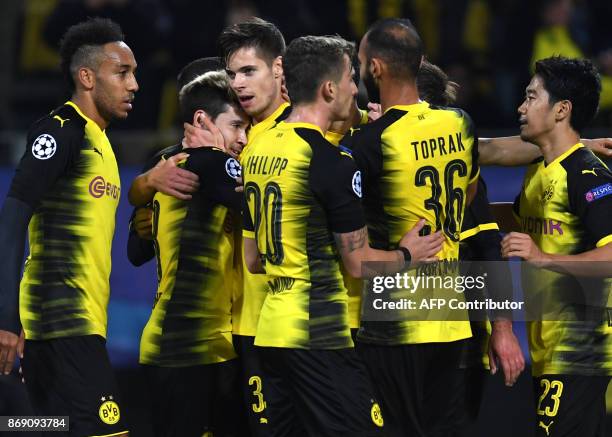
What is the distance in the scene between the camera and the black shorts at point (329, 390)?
5.25 meters

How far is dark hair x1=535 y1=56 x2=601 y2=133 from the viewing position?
20.3 ft

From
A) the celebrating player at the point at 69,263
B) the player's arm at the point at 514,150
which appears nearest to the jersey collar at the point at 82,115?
the celebrating player at the point at 69,263

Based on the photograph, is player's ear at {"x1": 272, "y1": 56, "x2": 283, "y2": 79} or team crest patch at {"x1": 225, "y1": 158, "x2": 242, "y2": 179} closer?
team crest patch at {"x1": 225, "y1": 158, "x2": 242, "y2": 179}

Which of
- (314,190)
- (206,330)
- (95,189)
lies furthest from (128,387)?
(314,190)

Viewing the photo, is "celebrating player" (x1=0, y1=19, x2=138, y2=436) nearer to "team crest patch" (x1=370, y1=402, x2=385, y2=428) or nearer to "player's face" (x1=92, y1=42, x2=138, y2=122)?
"player's face" (x1=92, y1=42, x2=138, y2=122)

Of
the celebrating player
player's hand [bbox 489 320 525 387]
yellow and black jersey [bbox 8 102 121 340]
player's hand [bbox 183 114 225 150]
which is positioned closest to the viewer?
the celebrating player

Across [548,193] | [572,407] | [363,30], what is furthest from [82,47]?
[363,30]

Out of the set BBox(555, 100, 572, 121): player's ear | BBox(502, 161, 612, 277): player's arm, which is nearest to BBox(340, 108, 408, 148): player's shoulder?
BBox(502, 161, 612, 277): player's arm

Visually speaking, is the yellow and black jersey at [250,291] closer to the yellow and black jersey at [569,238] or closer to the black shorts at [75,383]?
the black shorts at [75,383]

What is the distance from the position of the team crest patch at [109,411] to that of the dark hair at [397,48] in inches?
80.4

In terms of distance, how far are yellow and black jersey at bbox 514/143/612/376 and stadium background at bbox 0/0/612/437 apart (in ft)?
16.3

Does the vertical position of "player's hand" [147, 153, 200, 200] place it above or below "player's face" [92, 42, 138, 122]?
below

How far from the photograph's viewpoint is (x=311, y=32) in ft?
38.2

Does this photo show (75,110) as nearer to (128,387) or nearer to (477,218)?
(477,218)
